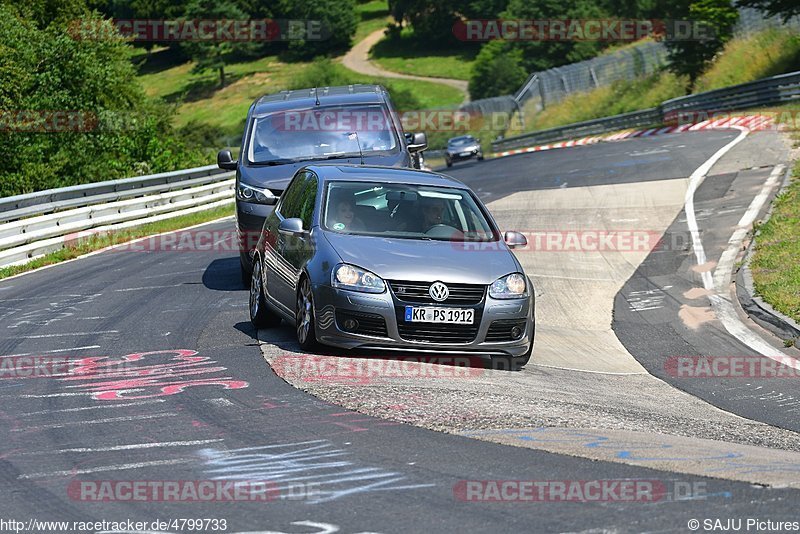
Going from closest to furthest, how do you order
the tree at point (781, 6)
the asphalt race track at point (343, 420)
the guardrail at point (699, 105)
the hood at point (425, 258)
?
the asphalt race track at point (343, 420) < the hood at point (425, 258) < the guardrail at point (699, 105) < the tree at point (781, 6)

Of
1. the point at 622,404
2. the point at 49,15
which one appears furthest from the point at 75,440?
the point at 49,15

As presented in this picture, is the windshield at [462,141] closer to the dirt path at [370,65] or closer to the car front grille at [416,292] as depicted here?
the car front grille at [416,292]

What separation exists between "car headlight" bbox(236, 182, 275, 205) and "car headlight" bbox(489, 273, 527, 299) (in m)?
4.52

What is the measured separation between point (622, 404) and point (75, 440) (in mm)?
3968

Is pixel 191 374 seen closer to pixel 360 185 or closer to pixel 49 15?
pixel 360 185

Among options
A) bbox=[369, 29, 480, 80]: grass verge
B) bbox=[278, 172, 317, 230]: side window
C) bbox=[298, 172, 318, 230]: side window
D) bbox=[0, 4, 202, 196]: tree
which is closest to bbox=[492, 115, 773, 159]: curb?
bbox=[0, 4, 202, 196]: tree

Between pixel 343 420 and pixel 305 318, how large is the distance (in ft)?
9.11

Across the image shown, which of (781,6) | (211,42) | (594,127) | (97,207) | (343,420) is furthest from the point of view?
(211,42)

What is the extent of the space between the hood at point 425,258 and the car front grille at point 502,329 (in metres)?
0.36

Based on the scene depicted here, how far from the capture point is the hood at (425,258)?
9.84m

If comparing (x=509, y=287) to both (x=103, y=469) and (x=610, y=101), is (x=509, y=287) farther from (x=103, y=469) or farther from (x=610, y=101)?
(x=610, y=101)

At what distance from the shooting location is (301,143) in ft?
48.8

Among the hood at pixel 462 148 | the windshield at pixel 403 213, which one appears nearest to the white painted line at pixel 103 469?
the windshield at pixel 403 213

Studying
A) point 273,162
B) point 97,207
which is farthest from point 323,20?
point 273,162
